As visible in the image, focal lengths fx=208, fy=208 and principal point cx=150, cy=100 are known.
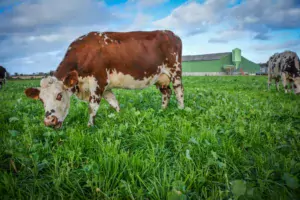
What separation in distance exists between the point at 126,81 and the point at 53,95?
1807 mm

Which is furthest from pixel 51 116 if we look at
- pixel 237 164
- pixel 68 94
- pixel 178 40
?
pixel 178 40

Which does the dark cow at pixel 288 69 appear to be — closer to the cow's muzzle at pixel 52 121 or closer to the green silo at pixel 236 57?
the cow's muzzle at pixel 52 121

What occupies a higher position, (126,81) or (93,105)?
(126,81)

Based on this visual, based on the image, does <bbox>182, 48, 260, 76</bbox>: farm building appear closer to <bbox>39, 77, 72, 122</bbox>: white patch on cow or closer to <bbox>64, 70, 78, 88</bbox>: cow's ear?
<bbox>64, 70, 78, 88</bbox>: cow's ear

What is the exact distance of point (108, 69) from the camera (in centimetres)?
473

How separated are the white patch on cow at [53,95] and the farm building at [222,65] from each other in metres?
48.9

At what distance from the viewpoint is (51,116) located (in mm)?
3631

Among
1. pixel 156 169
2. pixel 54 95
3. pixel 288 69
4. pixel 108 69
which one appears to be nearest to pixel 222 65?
pixel 288 69

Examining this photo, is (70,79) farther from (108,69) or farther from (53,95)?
(108,69)

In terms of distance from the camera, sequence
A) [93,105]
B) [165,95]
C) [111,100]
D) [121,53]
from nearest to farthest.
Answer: [93,105], [121,53], [111,100], [165,95]

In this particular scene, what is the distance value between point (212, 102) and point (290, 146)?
391cm

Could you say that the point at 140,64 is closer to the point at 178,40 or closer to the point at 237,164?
the point at 178,40

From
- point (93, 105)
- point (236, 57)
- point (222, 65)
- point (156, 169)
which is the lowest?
point (156, 169)

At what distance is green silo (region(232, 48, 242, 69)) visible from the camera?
4994 cm
